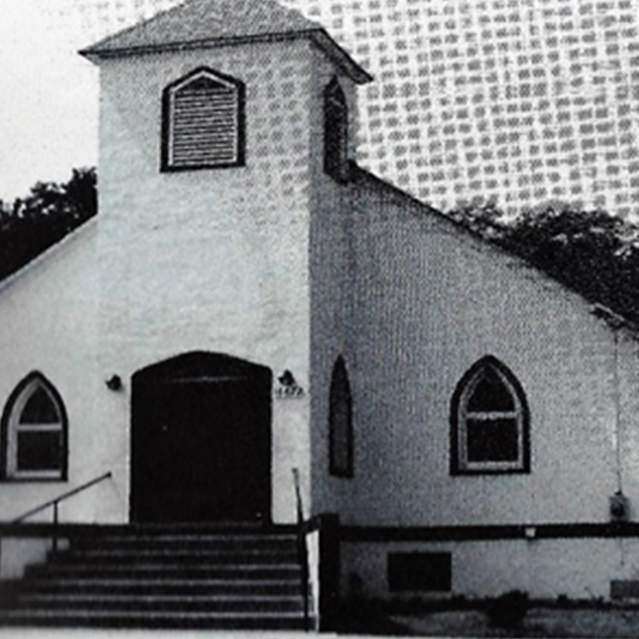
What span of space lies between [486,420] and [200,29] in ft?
11.5

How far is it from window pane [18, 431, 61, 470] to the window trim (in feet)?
9.26

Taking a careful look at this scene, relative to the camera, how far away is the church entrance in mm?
14180

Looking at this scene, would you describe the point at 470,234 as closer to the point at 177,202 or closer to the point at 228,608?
the point at 177,202

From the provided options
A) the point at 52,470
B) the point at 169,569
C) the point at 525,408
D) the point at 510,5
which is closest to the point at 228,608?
the point at 169,569

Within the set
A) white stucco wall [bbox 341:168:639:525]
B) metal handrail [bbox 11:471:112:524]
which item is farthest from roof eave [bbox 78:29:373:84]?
metal handrail [bbox 11:471:112:524]

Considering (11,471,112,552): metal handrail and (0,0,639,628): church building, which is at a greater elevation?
(0,0,639,628): church building

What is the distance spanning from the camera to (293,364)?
14.3 meters

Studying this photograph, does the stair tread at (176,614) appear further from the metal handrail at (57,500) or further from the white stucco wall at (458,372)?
the white stucco wall at (458,372)

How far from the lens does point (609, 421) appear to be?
1423 cm

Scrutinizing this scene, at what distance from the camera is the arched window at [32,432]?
45.4ft

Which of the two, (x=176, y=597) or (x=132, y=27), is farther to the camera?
(x=132, y=27)

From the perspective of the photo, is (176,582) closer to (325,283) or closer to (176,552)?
(176,552)

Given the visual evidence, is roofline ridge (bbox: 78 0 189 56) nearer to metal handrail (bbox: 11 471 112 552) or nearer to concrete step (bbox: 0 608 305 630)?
metal handrail (bbox: 11 471 112 552)

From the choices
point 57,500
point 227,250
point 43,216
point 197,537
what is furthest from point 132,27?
point 197,537
